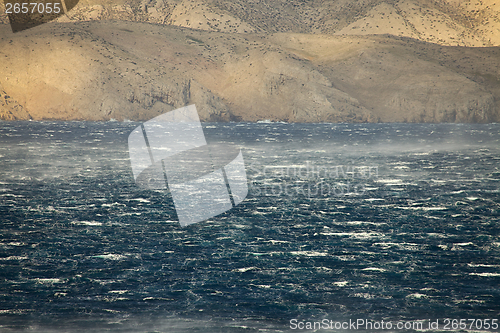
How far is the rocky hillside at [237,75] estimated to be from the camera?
125312 mm

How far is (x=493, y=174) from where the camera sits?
39.0 m

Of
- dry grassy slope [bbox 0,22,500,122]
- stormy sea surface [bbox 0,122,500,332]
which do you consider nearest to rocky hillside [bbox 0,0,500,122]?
dry grassy slope [bbox 0,22,500,122]

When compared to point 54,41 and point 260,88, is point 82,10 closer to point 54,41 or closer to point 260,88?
point 54,41

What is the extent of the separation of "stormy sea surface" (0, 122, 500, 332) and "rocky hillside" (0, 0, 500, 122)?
96.5 meters

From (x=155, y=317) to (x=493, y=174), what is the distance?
3396cm

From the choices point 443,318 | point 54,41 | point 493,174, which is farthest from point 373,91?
point 443,318

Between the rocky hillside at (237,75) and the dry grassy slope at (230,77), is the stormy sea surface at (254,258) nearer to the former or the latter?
the dry grassy slope at (230,77)

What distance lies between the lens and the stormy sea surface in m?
12.7

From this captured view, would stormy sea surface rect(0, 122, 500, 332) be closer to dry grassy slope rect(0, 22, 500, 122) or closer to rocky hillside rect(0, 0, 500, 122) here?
dry grassy slope rect(0, 22, 500, 122)

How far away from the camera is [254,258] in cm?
1725

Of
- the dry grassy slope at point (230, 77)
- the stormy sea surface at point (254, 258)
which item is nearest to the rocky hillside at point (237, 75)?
the dry grassy slope at point (230, 77)

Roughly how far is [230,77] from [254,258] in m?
125

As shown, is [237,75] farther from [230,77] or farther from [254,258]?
[254,258]

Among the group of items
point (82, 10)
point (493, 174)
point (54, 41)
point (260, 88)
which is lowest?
point (493, 174)
